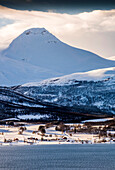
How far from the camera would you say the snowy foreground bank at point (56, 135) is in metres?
83.3

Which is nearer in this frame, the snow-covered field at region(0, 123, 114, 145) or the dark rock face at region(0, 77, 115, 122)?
the snow-covered field at region(0, 123, 114, 145)

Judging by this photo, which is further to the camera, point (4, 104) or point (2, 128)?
point (4, 104)

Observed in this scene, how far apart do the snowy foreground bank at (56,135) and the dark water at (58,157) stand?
6256mm

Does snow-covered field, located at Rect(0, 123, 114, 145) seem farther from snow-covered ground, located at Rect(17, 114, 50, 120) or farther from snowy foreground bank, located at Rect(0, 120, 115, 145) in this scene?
snow-covered ground, located at Rect(17, 114, 50, 120)

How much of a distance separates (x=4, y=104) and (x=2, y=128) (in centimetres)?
4741

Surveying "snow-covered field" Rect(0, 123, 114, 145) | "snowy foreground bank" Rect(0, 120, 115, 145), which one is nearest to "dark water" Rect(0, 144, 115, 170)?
"snow-covered field" Rect(0, 123, 114, 145)

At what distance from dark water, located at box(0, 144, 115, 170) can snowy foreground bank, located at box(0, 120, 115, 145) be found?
6256mm

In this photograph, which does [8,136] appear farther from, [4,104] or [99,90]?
[99,90]

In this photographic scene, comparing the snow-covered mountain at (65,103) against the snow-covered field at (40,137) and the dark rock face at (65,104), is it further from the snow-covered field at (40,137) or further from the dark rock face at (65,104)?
the snow-covered field at (40,137)

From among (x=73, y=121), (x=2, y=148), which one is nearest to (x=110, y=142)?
(x=2, y=148)

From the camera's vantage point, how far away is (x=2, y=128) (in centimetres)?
9881

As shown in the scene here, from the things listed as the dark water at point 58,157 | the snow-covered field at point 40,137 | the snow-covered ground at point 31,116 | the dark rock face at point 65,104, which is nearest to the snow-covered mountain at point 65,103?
the dark rock face at point 65,104

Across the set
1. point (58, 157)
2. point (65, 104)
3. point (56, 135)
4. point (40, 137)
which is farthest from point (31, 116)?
point (58, 157)

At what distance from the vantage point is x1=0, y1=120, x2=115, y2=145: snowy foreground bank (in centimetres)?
8335
